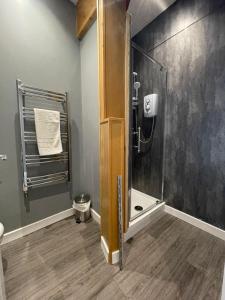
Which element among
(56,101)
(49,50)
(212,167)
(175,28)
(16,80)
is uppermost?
(175,28)

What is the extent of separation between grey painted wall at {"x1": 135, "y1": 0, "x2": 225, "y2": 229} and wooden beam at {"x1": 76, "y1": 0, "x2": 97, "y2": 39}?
1.05 m

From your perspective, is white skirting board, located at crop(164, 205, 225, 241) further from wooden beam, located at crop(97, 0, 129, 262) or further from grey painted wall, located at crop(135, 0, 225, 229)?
wooden beam, located at crop(97, 0, 129, 262)

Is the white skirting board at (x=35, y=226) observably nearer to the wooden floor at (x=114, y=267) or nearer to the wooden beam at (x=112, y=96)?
the wooden floor at (x=114, y=267)

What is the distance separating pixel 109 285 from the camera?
4.03 ft

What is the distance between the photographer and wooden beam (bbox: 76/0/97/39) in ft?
5.52

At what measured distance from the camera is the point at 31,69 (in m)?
1.72

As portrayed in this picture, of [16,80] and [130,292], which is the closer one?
[130,292]

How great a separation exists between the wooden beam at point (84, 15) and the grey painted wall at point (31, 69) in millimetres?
90

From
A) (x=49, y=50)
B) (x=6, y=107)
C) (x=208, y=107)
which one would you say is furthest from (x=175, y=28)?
(x=6, y=107)

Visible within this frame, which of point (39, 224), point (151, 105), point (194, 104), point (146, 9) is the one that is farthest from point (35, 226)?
point (146, 9)

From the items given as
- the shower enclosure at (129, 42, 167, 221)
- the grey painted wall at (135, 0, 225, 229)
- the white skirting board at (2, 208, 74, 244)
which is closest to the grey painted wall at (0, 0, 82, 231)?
the white skirting board at (2, 208, 74, 244)

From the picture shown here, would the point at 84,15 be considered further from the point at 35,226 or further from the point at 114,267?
the point at 114,267

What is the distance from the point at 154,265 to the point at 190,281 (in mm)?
294

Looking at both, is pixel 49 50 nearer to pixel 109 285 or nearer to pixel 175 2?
pixel 175 2
